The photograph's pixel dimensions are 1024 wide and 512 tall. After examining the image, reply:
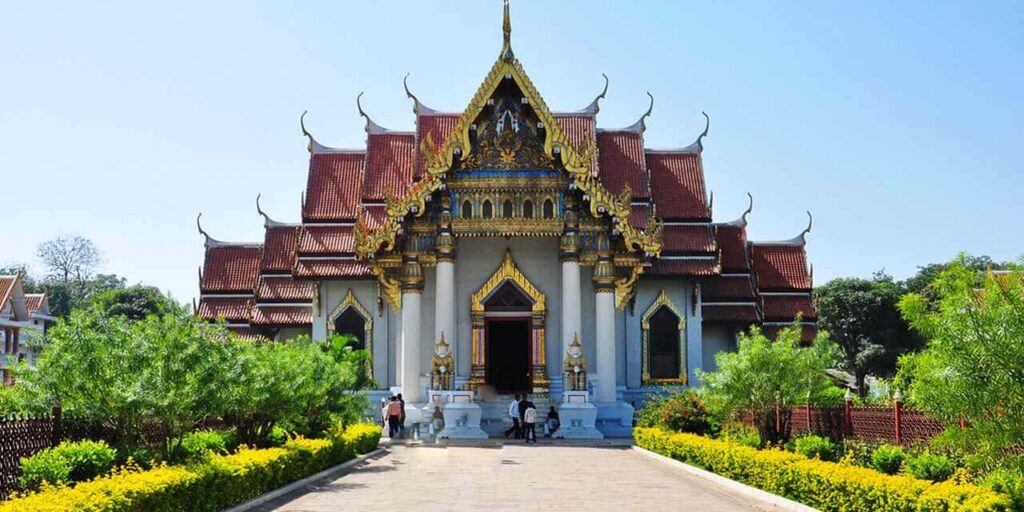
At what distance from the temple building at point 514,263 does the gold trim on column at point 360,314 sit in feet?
0.21

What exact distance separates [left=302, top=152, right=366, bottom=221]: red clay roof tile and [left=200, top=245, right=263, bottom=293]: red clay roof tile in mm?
2578

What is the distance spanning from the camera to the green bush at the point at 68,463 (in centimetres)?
1124

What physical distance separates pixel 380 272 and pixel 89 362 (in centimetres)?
1546

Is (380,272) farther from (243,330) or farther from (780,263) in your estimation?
(780,263)

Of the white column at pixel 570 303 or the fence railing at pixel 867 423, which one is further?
the white column at pixel 570 303

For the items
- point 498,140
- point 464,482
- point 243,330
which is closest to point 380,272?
point 498,140

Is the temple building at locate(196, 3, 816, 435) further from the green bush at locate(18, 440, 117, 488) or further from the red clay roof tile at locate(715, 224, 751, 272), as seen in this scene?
the green bush at locate(18, 440, 117, 488)

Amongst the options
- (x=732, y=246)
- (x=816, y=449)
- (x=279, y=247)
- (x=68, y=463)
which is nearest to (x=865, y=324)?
(x=732, y=246)

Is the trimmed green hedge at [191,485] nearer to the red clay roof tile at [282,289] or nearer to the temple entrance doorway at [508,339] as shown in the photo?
the temple entrance doorway at [508,339]

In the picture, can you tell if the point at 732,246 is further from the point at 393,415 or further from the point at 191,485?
the point at 191,485

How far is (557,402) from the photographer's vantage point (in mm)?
27719

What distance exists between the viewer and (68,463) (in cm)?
1163

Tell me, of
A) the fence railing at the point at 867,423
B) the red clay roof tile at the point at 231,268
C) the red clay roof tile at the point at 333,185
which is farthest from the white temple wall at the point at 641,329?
the red clay roof tile at the point at 231,268

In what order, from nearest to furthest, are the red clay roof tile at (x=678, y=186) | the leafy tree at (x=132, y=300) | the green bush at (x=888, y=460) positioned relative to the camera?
the green bush at (x=888, y=460) → the red clay roof tile at (x=678, y=186) → the leafy tree at (x=132, y=300)
